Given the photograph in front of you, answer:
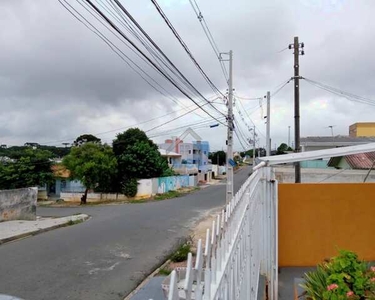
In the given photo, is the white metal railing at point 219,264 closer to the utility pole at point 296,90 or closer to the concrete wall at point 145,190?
the utility pole at point 296,90

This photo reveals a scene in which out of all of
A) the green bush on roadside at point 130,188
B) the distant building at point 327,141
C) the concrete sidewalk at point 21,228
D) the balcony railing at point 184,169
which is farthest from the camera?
the balcony railing at point 184,169

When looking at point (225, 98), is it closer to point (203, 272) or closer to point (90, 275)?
point (90, 275)

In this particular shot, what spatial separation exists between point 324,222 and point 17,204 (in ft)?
47.4

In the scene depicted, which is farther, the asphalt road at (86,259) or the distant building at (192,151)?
the distant building at (192,151)

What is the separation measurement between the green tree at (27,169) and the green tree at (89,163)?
5507 millimetres

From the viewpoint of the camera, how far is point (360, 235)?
678cm

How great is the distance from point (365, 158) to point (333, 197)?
12.1m

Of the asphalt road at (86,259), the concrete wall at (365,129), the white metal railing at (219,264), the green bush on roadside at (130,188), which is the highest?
the concrete wall at (365,129)

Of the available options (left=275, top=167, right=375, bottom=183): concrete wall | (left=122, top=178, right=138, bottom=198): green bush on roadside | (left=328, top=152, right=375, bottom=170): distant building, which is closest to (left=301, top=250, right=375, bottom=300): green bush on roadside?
(left=275, top=167, right=375, bottom=183): concrete wall

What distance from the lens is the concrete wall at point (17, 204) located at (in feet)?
50.4

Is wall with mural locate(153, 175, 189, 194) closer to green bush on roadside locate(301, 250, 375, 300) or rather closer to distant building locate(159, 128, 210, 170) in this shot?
distant building locate(159, 128, 210, 170)

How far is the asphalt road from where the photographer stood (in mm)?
6750

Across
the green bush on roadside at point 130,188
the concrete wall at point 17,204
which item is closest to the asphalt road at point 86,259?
the concrete wall at point 17,204

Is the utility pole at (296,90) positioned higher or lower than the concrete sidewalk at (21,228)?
higher
